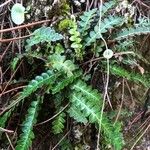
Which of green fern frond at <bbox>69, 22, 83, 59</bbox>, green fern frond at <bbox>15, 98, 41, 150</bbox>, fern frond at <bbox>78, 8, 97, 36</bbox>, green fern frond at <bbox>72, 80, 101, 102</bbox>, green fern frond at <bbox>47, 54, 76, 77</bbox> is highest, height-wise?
fern frond at <bbox>78, 8, 97, 36</bbox>

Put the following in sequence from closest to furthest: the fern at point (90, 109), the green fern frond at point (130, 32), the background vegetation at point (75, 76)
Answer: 1. the fern at point (90, 109)
2. the background vegetation at point (75, 76)
3. the green fern frond at point (130, 32)

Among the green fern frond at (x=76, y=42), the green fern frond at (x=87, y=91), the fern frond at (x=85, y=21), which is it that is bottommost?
the green fern frond at (x=87, y=91)

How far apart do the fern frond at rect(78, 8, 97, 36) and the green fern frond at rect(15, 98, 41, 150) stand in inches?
19.6

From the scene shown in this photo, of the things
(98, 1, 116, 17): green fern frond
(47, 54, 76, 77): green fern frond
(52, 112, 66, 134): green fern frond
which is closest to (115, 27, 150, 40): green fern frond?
(98, 1, 116, 17): green fern frond

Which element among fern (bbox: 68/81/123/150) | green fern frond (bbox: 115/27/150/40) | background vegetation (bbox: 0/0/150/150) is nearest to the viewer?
fern (bbox: 68/81/123/150)

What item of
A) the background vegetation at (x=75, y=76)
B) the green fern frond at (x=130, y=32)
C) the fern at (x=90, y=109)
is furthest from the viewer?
the green fern frond at (x=130, y=32)

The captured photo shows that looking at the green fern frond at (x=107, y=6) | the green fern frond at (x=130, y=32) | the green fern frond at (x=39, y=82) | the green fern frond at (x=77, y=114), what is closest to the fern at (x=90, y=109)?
the green fern frond at (x=77, y=114)

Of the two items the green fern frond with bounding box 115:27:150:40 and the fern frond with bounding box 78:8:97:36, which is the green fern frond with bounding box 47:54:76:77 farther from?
the green fern frond with bounding box 115:27:150:40

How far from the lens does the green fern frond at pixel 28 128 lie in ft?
6.86

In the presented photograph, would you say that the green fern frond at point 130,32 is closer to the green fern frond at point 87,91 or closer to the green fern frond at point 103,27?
the green fern frond at point 103,27

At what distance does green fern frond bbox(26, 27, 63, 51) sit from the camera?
88.1 inches

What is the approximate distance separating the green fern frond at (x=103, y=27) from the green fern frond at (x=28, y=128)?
1.54 ft

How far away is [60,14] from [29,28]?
0.74ft

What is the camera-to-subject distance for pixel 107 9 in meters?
2.35
